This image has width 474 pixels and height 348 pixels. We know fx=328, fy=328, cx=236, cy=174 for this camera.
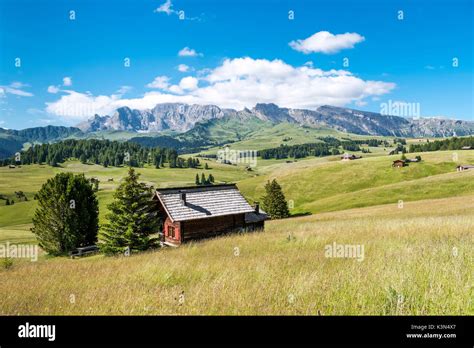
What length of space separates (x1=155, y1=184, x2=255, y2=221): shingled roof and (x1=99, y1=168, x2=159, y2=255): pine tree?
2.21 meters

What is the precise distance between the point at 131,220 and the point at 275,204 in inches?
2289

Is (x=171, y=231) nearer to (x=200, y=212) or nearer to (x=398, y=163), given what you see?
(x=200, y=212)

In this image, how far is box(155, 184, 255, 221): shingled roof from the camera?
111ft

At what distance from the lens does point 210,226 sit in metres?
35.5

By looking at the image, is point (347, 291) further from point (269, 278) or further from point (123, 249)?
point (123, 249)

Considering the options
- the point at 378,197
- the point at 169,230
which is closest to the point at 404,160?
the point at 378,197

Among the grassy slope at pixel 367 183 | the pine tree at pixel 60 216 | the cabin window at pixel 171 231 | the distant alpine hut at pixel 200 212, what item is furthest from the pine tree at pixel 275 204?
the cabin window at pixel 171 231

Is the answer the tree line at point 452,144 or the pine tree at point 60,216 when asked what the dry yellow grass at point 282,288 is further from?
the tree line at point 452,144

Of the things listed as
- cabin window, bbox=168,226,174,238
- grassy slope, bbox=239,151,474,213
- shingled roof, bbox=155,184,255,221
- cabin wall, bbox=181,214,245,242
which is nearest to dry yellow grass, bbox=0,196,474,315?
shingled roof, bbox=155,184,255,221

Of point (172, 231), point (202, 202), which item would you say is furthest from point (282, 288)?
point (172, 231)

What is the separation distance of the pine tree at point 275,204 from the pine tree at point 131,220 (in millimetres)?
55800

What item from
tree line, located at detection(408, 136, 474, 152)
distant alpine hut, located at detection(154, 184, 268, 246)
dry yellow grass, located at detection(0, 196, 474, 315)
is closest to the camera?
dry yellow grass, located at detection(0, 196, 474, 315)

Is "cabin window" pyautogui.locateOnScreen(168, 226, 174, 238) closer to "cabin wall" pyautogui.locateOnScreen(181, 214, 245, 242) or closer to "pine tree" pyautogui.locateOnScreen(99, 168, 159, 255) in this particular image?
"cabin wall" pyautogui.locateOnScreen(181, 214, 245, 242)

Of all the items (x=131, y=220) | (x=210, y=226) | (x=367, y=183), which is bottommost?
(x=367, y=183)
